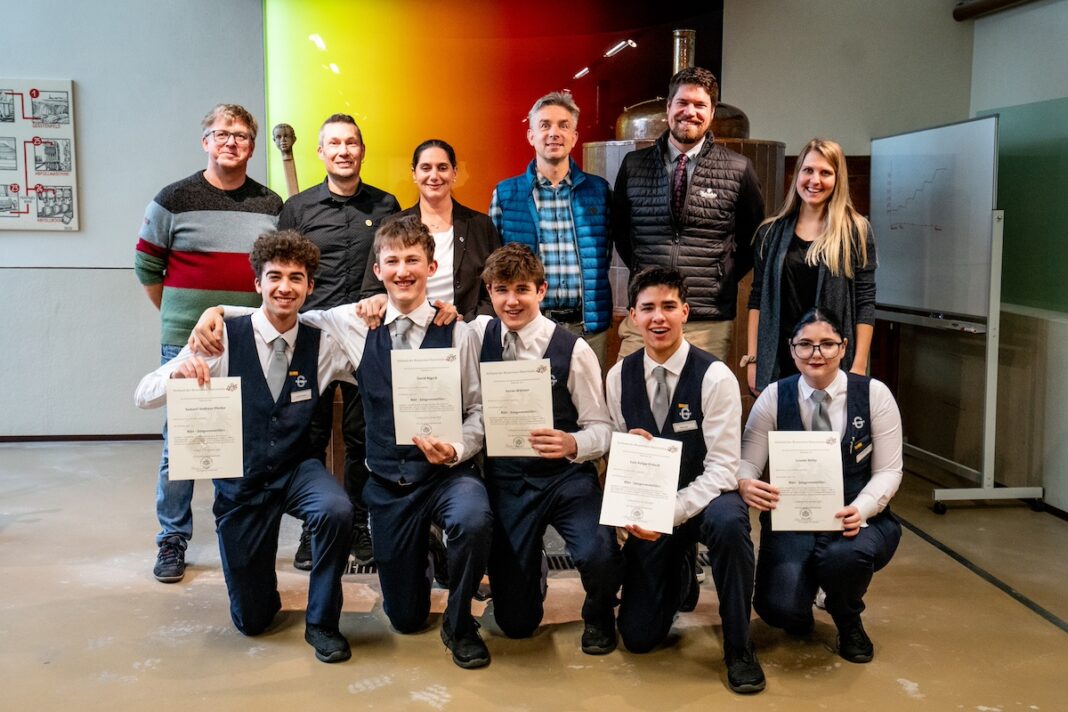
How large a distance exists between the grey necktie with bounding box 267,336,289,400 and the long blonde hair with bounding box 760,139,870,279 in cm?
177

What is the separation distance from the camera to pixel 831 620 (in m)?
3.14

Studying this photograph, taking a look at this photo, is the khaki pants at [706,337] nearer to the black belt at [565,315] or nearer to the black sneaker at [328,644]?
the black belt at [565,315]

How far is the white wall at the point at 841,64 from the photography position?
5.48 metres

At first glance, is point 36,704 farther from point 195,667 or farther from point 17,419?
point 17,419

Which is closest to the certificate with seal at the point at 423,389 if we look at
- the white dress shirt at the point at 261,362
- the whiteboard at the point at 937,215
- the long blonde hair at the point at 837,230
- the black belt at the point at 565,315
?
the white dress shirt at the point at 261,362

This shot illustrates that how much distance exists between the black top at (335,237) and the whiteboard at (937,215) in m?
2.77

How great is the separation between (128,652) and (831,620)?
2.18m

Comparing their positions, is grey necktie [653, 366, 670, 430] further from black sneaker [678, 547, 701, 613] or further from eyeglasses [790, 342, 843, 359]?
black sneaker [678, 547, 701, 613]

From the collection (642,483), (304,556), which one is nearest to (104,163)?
(304,556)

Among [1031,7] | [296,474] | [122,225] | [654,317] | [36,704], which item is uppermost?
[1031,7]

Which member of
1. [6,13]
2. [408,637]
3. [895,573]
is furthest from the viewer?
[6,13]

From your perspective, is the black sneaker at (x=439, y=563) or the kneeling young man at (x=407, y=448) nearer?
the kneeling young man at (x=407, y=448)

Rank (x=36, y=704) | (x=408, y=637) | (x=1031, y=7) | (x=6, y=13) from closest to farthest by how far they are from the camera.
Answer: (x=36, y=704)
(x=408, y=637)
(x=1031, y=7)
(x=6, y=13)

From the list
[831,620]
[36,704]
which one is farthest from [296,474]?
[831,620]
